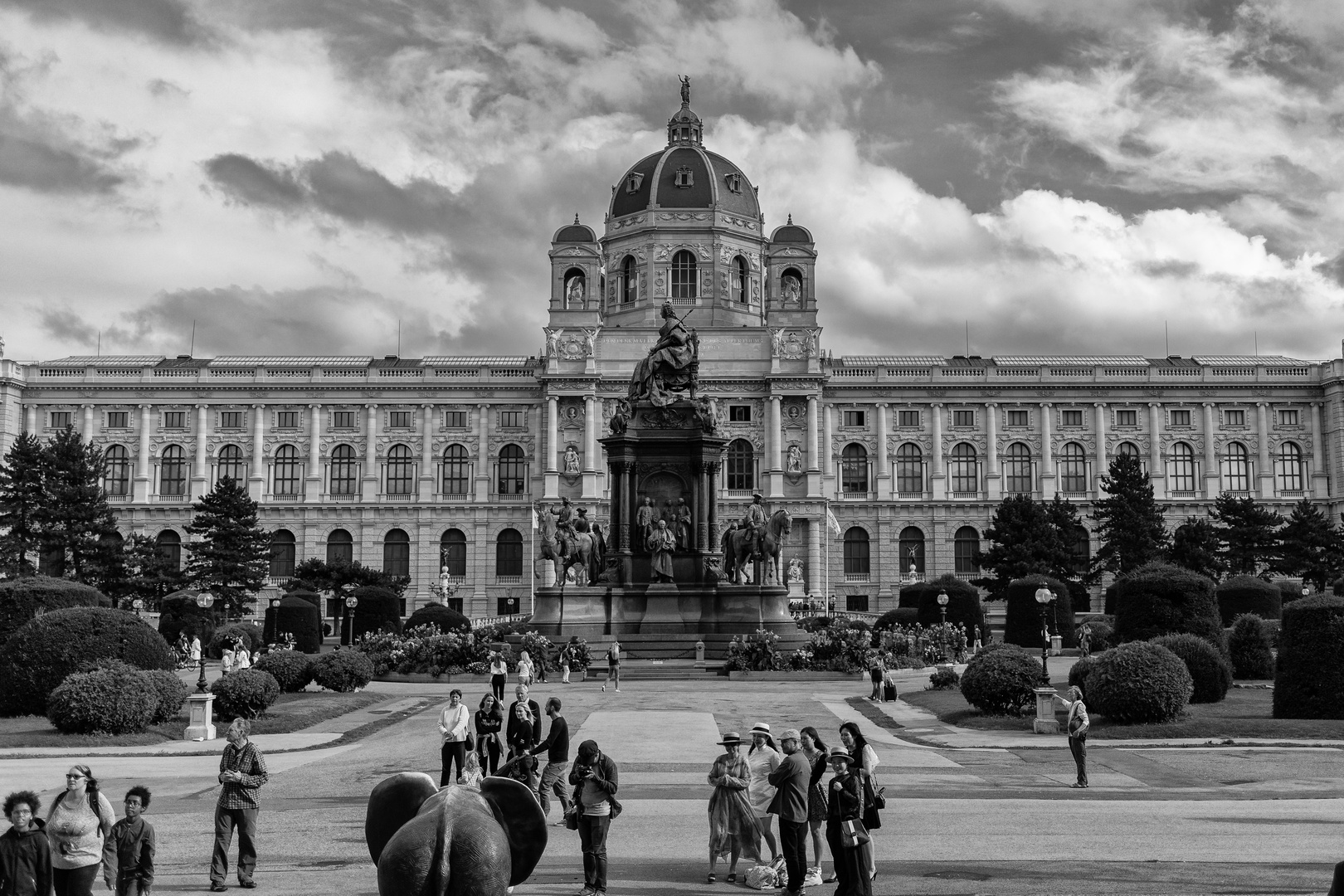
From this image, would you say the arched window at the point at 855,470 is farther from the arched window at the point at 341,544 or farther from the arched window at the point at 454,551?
the arched window at the point at 341,544

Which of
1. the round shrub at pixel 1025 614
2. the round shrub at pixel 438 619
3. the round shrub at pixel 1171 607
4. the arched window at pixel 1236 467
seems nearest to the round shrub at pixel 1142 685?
the round shrub at pixel 1171 607

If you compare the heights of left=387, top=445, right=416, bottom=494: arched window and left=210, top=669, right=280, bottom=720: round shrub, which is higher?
left=387, top=445, right=416, bottom=494: arched window

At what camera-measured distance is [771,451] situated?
106m

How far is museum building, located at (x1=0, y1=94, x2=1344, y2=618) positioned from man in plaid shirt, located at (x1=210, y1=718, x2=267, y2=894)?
299ft

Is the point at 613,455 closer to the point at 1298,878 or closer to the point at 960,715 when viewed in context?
the point at 960,715

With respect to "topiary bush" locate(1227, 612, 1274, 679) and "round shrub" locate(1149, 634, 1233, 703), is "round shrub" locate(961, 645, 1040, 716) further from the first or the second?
"topiary bush" locate(1227, 612, 1274, 679)

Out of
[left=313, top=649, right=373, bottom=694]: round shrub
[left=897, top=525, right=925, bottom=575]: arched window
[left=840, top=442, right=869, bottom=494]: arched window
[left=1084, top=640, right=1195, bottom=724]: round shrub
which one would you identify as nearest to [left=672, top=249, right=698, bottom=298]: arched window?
[left=840, top=442, right=869, bottom=494]: arched window

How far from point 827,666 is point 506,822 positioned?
138 ft

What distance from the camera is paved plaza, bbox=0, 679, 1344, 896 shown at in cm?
1426

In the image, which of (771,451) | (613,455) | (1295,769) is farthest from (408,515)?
(1295,769)

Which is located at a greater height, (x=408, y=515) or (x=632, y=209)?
(x=632, y=209)

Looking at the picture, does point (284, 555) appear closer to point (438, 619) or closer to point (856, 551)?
point (856, 551)

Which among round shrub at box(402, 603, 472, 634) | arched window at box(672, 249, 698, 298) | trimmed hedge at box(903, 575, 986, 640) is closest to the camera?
round shrub at box(402, 603, 472, 634)

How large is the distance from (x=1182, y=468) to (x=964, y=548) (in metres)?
19.6
